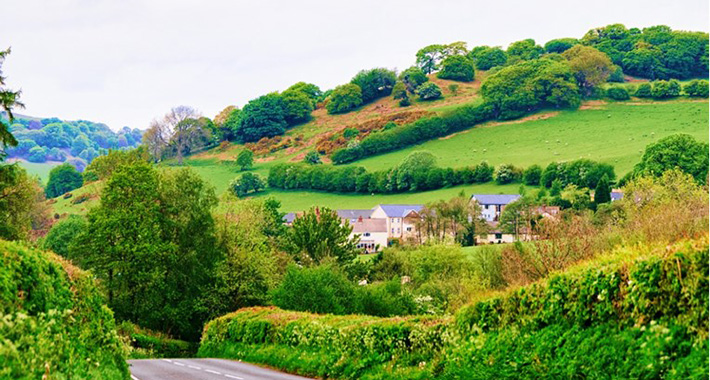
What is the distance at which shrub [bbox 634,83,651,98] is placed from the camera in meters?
189

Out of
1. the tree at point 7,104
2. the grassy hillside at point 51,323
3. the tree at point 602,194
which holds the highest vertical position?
the tree at point 7,104

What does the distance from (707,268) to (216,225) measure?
152ft

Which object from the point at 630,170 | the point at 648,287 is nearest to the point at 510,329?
the point at 648,287

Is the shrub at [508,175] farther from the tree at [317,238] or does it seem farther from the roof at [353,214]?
the tree at [317,238]

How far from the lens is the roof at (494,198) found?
420 feet

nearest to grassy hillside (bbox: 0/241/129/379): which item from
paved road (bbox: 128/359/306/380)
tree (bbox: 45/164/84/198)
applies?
paved road (bbox: 128/359/306/380)

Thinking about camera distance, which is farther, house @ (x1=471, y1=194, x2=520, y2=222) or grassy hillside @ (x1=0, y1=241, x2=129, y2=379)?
house @ (x1=471, y1=194, x2=520, y2=222)

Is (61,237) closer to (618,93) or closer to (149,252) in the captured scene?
(149,252)

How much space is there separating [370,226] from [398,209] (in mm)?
6417

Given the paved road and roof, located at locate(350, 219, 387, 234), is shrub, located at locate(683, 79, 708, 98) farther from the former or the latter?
the paved road

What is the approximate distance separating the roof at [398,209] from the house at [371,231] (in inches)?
73.7

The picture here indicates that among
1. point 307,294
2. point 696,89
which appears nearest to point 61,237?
point 307,294

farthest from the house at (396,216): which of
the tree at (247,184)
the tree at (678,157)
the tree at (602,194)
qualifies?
the tree at (678,157)

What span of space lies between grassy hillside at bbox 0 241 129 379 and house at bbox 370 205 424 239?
11576 cm
